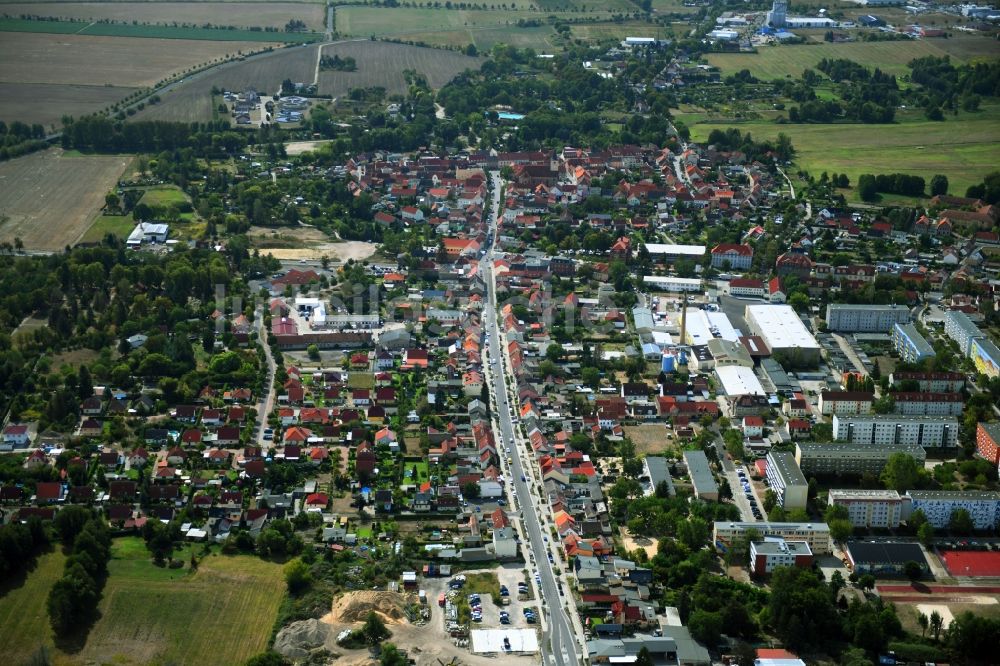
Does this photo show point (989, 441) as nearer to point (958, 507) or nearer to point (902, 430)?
point (902, 430)

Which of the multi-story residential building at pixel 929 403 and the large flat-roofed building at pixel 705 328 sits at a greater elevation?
the large flat-roofed building at pixel 705 328

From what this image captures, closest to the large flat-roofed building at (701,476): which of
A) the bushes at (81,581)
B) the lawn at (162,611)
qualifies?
the lawn at (162,611)

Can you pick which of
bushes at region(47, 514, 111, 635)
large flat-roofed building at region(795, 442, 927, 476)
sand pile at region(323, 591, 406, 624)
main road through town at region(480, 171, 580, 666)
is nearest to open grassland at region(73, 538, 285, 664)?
bushes at region(47, 514, 111, 635)

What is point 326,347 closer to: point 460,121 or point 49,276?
point 49,276

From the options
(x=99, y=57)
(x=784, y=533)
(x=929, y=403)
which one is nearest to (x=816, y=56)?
(x=99, y=57)

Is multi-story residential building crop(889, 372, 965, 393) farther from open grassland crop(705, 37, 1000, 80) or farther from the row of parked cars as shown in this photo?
open grassland crop(705, 37, 1000, 80)

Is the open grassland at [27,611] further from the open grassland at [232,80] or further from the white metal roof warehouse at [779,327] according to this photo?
the open grassland at [232,80]
